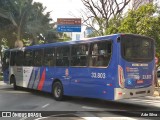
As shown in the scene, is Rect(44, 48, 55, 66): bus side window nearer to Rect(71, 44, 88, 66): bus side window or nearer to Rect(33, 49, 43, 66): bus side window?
Rect(33, 49, 43, 66): bus side window

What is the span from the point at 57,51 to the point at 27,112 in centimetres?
491

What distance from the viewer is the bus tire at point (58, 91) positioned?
15617 mm

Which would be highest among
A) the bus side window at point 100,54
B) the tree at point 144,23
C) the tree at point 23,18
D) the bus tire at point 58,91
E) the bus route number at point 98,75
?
the tree at point 23,18

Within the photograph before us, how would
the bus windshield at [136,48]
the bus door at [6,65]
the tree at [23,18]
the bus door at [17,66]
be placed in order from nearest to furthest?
the bus windshield at [136,48] < the bus door at [17,66] < the bus door at [6,65] < the tree at [23,18]

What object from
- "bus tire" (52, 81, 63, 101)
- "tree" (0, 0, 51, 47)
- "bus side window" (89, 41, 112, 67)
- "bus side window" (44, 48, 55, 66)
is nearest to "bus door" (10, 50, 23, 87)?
"bus side window" (44, 48, 55, 66)

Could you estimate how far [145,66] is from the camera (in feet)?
43.3

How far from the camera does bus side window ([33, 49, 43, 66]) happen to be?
17.7m

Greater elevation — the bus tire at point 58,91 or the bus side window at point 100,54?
the bus side window at point 100,54

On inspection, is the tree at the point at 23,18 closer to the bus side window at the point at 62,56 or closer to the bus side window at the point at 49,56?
the bus side window at the point at 49,56

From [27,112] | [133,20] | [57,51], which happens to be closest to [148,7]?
[133,20]

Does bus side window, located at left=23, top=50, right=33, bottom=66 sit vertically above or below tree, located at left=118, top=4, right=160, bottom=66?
below

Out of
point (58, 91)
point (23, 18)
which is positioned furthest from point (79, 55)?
point (23, 18)

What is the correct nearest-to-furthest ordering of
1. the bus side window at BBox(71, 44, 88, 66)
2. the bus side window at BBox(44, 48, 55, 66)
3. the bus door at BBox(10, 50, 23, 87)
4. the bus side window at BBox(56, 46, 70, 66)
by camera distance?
the bus side window at BBox(71, 44, 88, 66) → the bus side window at BBox(56, 46, 70, 66) → the bus side window at BBox(44, 48, 55, 66) → the bus door at BBox(10, 50, 23, 87)

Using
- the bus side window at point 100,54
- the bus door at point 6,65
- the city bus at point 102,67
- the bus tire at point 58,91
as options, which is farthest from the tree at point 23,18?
the bus side window at point 100,54
